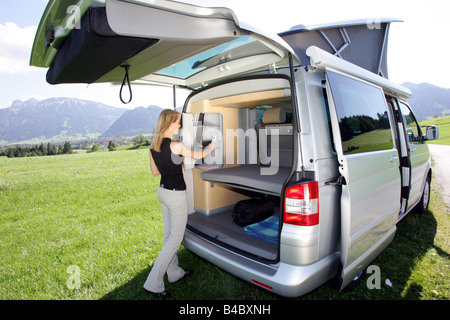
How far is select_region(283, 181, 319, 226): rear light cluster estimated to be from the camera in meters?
1.92

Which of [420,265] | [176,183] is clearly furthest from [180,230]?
[420,265]

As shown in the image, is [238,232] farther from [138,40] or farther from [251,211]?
[138,40]

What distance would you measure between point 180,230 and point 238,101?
5.24 feet

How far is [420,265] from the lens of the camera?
10.1 feet

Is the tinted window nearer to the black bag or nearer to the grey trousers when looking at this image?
the black bag

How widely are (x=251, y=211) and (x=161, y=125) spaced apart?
1.60 meters

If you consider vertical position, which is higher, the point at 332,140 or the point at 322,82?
the point at 322,82

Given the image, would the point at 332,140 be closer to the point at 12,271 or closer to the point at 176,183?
the point at 176,183

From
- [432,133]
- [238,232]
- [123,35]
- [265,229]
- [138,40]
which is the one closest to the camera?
[123,35]

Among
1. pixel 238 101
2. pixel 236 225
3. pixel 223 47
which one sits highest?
pixel 223 47

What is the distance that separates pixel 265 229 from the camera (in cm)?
313

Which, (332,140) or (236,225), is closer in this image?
(332,140)

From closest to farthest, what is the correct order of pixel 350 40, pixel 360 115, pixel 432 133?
1. pixel 360 115
2. pixel 350 40
3. pixel 432 133

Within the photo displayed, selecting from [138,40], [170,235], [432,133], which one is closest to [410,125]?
[432,133]
